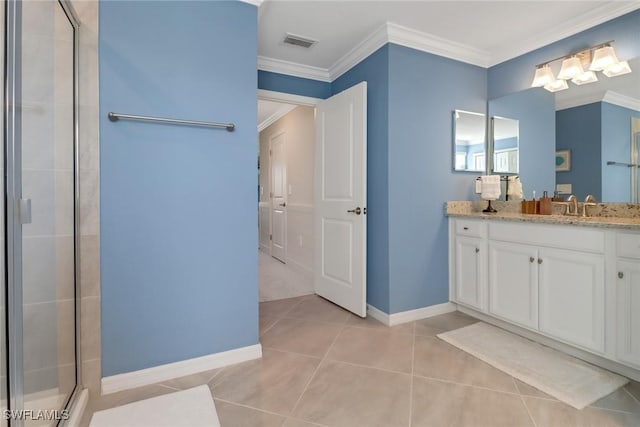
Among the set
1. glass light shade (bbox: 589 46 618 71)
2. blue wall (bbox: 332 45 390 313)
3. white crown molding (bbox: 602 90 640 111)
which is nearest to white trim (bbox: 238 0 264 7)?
blue wall (bbox: 332 45 390 313)

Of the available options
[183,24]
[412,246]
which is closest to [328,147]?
[412,246]

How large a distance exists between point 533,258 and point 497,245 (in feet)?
0.95

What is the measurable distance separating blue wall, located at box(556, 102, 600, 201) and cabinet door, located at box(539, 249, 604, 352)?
0.71 m

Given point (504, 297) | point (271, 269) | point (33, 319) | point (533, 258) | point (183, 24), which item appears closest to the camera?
point (33, 319)

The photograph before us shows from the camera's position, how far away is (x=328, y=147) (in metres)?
3.07

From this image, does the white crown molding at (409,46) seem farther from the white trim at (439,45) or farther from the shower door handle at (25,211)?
the shower door handle at (25,211)

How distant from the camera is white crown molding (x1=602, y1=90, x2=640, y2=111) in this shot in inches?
85.5

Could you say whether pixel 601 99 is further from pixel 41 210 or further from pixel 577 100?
pixel 41 210

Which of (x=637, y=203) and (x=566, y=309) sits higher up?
(x=637, y=203)

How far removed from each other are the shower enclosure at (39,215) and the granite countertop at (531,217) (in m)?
2.69

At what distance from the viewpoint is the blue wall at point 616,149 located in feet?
7.20

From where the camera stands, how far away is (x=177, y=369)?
1.86 m

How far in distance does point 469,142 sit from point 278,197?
127 inches

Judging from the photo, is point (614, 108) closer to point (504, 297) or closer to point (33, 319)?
point (504, 297)
